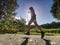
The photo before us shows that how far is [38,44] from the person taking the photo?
339cm

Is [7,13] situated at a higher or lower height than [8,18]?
higher

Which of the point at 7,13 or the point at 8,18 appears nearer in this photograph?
the point at 7,13

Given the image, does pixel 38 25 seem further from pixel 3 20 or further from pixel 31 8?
pixel 3 20

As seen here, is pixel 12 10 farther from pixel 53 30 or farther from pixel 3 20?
pixel 53 30

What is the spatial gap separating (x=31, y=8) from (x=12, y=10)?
2.04 m

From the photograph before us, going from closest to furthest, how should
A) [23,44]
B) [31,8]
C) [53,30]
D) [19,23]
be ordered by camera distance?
1. [23,44]
2. [31,8]
3. [53,30]
4. [19,23]

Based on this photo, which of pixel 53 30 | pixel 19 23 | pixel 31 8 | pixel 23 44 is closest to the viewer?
pixel 23 44

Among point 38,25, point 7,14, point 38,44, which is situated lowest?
point 38,44

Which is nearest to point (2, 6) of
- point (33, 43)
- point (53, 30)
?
point (53, 30)

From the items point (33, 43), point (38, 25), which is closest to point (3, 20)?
point (38, 25)

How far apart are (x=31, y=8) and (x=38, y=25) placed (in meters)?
0.46

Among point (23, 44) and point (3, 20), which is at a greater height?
point (3, 20)

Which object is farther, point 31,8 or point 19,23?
point 19,23

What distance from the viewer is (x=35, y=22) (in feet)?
13.6
